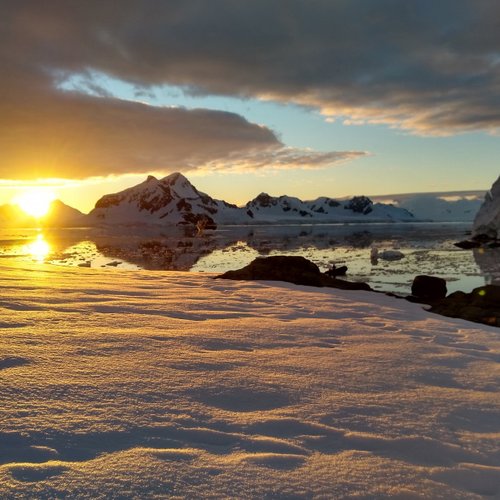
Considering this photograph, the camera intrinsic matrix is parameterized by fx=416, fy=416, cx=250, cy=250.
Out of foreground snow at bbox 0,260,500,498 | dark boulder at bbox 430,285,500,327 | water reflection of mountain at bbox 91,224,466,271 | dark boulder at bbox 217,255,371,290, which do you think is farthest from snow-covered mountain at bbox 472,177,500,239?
foreground snow at bbox 0,260,500,498

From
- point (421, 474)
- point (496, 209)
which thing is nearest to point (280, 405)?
point (421, 474)

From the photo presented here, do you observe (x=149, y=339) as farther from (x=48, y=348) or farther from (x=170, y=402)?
(x=170, y=402)

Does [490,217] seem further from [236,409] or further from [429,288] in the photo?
[236,409]

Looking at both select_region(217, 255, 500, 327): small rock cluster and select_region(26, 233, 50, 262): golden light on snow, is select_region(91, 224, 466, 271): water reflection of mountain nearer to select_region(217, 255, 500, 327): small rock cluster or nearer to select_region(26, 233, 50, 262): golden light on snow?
select_region(26, 233, 50, 262): golden light on snow

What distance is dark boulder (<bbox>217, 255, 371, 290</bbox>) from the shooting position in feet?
35.3

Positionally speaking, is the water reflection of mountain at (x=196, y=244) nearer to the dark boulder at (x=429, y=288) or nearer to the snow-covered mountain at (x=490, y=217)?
the snow-covered mountain at (x=490, y=217)

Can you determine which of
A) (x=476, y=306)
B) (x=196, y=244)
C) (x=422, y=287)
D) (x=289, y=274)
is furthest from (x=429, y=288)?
(x=196, y=244)

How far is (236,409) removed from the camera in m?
2.76

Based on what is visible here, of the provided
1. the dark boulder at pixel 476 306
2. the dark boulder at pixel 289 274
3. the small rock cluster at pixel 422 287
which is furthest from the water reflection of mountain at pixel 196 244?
the dark boulder at pixel 476 306

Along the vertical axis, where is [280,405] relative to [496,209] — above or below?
below

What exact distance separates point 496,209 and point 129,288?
47256mm

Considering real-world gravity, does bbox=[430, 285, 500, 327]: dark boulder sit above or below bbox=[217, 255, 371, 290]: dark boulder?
below

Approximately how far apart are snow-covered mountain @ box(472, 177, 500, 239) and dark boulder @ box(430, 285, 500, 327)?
39.9 meters

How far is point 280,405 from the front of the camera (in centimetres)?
286
